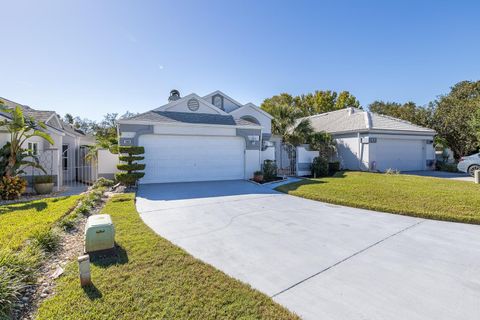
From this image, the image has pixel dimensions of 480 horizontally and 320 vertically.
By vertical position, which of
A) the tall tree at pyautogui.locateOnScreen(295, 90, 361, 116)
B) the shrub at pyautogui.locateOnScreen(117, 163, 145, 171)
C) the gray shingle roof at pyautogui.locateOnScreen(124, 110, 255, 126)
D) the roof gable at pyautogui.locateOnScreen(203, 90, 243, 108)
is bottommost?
the shrub at pyautogui.locateOnScreen(117, 163, 145, 171)

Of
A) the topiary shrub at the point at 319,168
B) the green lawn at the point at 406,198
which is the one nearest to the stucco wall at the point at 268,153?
the topiary shrub at the point at 319,168

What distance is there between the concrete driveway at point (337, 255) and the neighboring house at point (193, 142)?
513cm

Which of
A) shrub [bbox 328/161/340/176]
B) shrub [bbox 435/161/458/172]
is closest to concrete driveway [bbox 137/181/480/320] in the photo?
shrub [bbox 328/161/340/176]

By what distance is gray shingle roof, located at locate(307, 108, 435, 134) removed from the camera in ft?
58.7

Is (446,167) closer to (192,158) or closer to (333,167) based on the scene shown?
(333,167)

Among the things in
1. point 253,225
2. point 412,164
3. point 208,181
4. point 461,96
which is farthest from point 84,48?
point 461,96

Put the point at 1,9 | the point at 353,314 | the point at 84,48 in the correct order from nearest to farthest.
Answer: the point at 353,314 < the point at 1,9 < the point at 84,48

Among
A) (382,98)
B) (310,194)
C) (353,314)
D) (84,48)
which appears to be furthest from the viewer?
(382,98)

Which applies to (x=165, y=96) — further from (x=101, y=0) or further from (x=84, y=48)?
(x=101, y=0)

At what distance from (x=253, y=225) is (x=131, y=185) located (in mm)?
8016

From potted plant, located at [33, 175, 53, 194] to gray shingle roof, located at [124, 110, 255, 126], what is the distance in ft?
15.1

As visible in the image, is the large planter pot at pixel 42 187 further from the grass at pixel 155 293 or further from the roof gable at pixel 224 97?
the roof gable at pixel 224 97

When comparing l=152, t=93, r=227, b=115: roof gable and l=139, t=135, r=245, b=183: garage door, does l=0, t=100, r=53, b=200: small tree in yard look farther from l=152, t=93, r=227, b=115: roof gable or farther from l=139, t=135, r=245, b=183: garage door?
l=152, t=93, r=227, b=115: roof gable

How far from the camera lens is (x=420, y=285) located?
3395 millimetres
